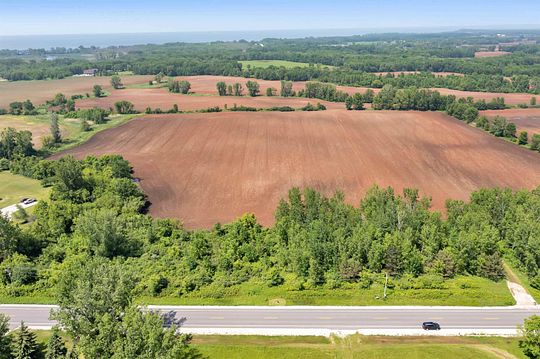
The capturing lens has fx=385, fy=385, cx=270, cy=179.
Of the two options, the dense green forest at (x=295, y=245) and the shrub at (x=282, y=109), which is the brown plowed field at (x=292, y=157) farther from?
the dense green forest at (x=295, y=245)

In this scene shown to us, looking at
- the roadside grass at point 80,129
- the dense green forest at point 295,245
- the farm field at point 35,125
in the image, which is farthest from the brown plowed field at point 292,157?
the farm field at point 35,125

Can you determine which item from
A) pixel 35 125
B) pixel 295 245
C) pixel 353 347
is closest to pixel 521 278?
pixel 353 347

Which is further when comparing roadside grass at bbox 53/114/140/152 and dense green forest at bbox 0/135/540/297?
roadside grass at bbox 53/114/140/152

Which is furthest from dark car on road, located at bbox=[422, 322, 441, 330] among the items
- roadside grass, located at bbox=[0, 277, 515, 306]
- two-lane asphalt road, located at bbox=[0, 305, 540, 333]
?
roadside grass, located at bbox=[0, 277, 515, 306]

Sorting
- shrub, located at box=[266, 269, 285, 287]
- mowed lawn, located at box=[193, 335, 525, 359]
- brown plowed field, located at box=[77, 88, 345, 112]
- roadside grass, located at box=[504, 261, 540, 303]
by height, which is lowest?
roadside grass, located at box=[504, 261, 540, 303]

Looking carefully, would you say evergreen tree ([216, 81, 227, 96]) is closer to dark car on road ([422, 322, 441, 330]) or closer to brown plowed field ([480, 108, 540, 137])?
brown plowed field ([480, 108, 540, 137])

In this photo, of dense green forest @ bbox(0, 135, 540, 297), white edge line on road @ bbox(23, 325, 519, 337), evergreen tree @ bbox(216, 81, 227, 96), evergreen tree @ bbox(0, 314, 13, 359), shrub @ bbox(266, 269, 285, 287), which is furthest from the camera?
evergreen tree @ bbox(216, 81, 227, 96)

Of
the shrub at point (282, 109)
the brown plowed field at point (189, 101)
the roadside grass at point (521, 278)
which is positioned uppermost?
the brown plowed field at point (189, 101)
